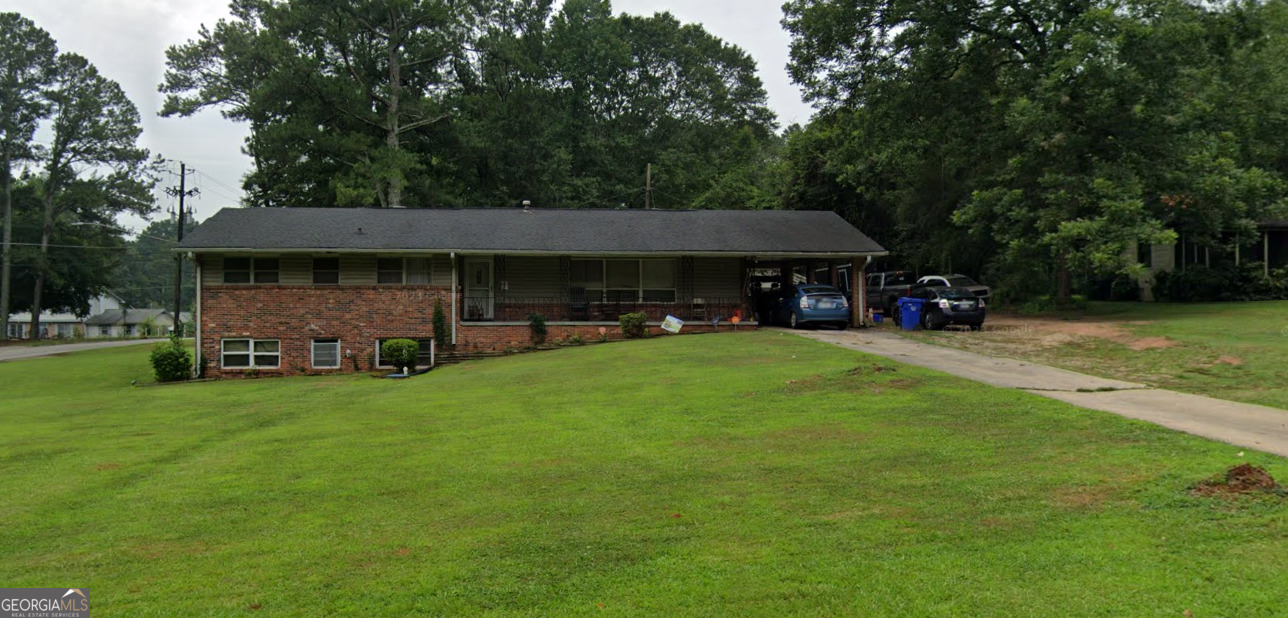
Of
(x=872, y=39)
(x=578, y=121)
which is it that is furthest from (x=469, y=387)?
(x=578, y=121)

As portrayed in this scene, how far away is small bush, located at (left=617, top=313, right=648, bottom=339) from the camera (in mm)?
25469

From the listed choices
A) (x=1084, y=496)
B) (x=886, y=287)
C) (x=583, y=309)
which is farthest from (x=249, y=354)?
(x=1084, y=496)

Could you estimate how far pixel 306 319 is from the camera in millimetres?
24469

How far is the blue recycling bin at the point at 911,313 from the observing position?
24641mm

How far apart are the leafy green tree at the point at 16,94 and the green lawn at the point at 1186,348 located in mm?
61358

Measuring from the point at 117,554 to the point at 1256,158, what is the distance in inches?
1442

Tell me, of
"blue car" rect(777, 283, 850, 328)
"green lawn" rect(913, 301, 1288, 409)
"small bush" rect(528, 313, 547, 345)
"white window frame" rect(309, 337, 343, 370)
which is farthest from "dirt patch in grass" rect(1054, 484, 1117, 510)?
"white window frame" rect(309, 337, 343, 370)

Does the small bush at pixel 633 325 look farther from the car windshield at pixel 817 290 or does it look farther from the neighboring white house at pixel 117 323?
the neighboring white house at pixel 117 323

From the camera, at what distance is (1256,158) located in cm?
2977

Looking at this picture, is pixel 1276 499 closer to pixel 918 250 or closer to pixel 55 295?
pixel 918 250

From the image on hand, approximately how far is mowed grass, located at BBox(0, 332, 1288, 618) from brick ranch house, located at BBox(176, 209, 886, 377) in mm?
12597

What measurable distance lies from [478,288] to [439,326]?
118 inches

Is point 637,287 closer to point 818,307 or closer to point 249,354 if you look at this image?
point 818,307

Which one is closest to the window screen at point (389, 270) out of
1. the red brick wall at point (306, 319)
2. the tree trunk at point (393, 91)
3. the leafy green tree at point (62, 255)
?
the red brick wall at point (306, 319)
